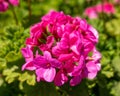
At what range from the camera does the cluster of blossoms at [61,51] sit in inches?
86.0

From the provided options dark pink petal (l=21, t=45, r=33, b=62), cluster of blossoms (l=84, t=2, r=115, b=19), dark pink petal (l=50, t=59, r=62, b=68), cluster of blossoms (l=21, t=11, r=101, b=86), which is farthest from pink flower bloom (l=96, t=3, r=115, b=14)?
dark pink petal (l=50, t=59, r=62, b=68)

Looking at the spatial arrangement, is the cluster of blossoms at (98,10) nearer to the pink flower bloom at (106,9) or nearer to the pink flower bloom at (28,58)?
the pink flower bloom at (106,9)

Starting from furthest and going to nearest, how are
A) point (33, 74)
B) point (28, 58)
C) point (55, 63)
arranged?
point (33, 74) → point (28, 58) → point (55, 63)

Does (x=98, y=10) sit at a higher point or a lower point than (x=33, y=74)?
lower

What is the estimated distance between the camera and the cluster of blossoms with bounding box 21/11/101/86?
2186mm

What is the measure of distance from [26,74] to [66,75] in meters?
0.32

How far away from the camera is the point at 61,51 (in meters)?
2.20

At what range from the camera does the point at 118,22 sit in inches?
162

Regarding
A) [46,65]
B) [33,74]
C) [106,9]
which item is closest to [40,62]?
[46,65]

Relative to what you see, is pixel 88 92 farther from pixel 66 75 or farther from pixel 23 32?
pixel 23 32

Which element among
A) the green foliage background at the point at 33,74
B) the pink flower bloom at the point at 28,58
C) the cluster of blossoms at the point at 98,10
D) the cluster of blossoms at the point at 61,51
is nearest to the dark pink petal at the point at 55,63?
the cluster of blossoms at the point at 61,51

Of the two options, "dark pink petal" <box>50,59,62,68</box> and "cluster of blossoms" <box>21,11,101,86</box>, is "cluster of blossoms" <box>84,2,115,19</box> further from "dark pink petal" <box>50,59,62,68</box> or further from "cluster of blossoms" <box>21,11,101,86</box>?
"dark pink petal" <box>50,59,62,68</box>

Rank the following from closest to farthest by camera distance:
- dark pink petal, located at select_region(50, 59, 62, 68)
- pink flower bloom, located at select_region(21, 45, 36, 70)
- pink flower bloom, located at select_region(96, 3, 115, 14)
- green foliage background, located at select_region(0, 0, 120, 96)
A: dark pink petal, located at select_region(50, 59, 62, 68) → pink flower bloom, located at select_region(21, 45, 36, 70) → green foliage background, located at select_region(0, 0, 120, 96) → pink flower bloom, located at select_region(96, 3, 115, 14)

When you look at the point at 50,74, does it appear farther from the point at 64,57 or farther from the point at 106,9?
the point at 106,9
